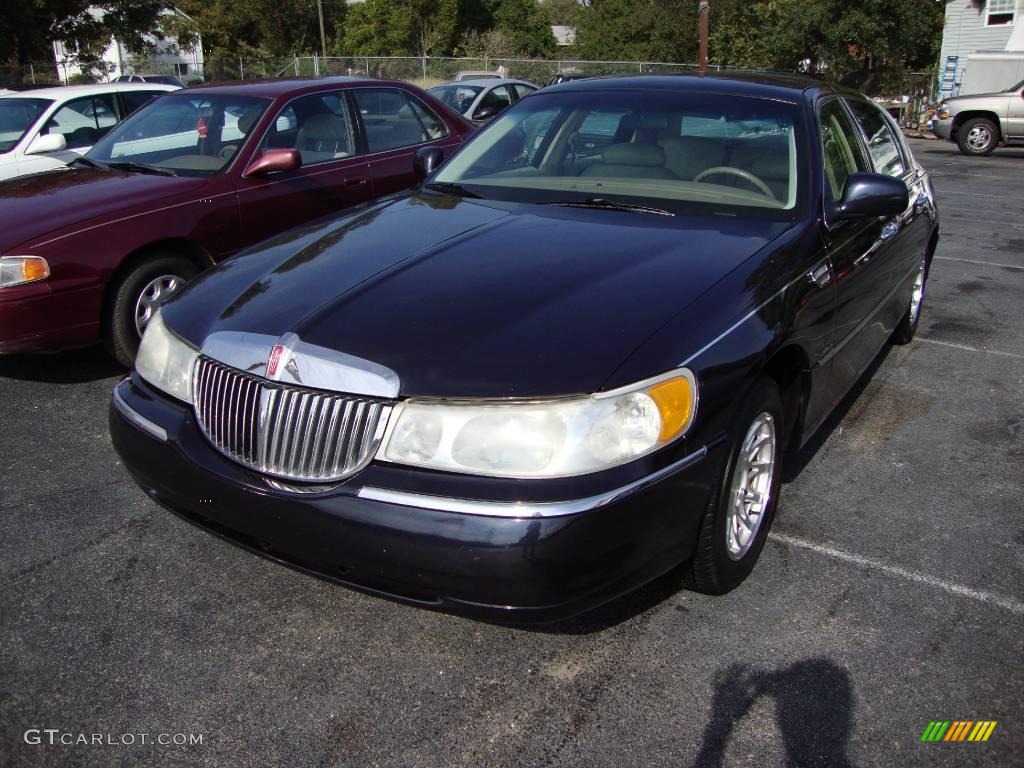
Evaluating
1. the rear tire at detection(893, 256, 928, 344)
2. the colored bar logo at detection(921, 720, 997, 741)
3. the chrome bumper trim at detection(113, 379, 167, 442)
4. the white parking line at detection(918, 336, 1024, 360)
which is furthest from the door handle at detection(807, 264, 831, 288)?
the white parking line at detection(918, 336, 1024, 360)

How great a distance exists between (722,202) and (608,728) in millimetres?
2084

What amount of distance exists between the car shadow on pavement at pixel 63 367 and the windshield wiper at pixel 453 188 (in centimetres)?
232

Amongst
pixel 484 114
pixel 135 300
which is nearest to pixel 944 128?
pixel 484 114

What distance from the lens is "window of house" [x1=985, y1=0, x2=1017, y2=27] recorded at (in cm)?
2791

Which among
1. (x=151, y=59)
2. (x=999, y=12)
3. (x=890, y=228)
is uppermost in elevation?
(x=999, y=12)

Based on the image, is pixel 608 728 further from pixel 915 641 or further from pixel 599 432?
pixel 915 641

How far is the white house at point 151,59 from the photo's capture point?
1067 inches

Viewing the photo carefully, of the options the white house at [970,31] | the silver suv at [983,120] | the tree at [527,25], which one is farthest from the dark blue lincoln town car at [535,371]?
the tree at [527,25]

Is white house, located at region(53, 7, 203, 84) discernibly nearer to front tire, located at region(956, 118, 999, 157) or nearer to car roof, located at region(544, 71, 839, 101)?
front tire, located at region(956, 118, 999, 157)

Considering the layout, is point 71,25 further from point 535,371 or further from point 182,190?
point 535,371

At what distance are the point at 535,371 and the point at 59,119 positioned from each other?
25.6 feet

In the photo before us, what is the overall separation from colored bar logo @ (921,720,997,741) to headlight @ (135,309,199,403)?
2.33 metres

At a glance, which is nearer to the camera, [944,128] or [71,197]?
[71,197]

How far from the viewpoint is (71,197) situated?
531 centimetres
